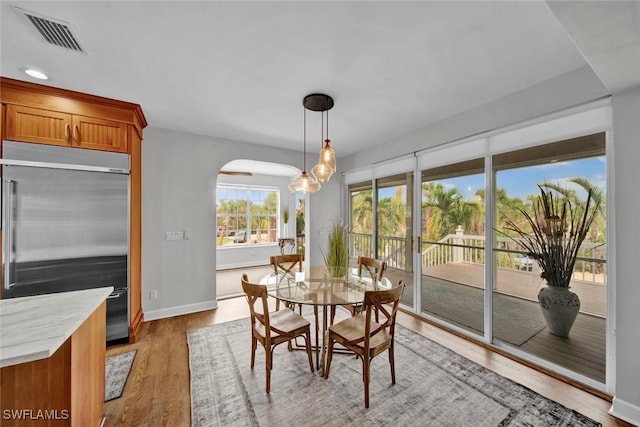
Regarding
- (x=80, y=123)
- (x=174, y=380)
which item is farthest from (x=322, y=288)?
(x=80, y=123)

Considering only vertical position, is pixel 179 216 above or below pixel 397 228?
above

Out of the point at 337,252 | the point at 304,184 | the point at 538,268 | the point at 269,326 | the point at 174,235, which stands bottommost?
the point at 269,326

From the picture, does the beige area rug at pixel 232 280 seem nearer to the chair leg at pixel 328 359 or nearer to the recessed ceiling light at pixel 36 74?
the chair leg at pixel 328 359

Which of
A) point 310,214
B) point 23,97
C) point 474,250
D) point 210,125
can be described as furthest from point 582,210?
point 23,97

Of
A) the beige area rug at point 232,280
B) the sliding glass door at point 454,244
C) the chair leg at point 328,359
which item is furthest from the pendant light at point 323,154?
the beige area rug at point 232,280

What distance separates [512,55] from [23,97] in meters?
4.12

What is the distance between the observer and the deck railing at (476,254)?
205 cm

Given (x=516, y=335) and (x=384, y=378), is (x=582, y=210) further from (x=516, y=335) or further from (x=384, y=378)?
(x=384, y=378)

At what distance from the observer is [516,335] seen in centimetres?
257

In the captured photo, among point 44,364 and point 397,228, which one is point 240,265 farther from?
point 44,364

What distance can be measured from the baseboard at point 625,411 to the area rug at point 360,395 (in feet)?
0.78

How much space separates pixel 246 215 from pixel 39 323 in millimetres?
6170

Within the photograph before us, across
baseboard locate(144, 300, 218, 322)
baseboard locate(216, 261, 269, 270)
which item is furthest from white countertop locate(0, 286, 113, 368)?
baseboard locate(216, 261, 269, 270)

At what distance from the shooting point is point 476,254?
9.43 feet
